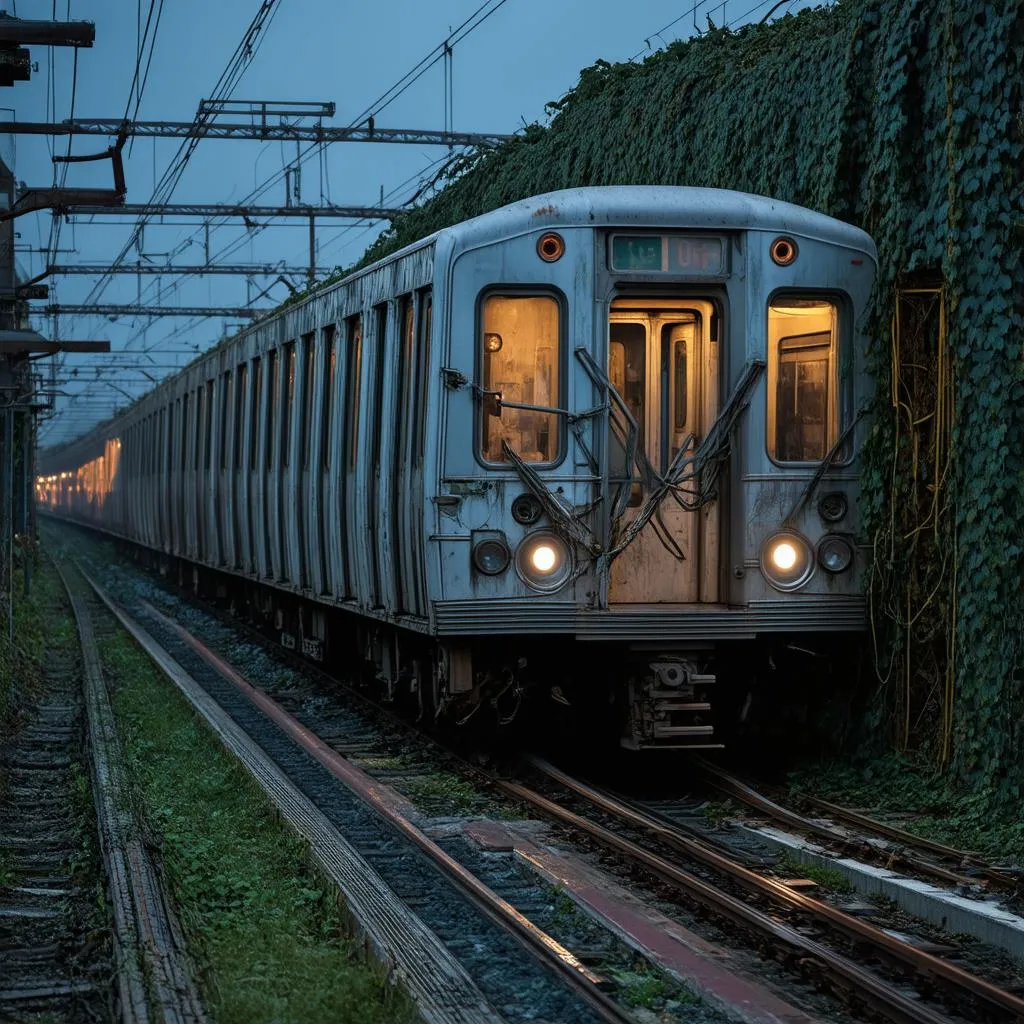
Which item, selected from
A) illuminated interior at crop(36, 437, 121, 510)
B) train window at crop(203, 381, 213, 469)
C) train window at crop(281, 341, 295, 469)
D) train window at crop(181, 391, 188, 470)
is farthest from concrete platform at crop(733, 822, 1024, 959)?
illuminated interior at crop(36, 437, 121, 510)

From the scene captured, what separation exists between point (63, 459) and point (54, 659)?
62.0 metres

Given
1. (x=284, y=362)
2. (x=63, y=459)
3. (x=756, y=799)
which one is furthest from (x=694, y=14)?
(x=63, y=459)

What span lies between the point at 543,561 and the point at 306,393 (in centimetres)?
593

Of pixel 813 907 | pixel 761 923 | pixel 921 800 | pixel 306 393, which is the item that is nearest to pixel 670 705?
pixel 921 800

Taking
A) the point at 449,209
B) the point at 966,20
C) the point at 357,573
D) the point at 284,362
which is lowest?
the point at 357,573

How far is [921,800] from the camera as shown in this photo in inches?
369

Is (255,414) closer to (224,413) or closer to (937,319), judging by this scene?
(224,413)

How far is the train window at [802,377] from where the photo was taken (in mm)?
10102

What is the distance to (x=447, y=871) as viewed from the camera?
7852 millimetres

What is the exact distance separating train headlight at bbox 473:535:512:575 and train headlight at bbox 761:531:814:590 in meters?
1.51

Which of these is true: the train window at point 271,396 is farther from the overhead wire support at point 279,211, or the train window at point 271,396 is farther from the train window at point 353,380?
the overhead wire support at point 279,211

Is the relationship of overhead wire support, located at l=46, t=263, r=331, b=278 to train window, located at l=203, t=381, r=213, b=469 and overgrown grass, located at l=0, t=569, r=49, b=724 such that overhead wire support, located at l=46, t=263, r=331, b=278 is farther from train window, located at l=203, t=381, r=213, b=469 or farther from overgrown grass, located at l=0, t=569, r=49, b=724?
overgrown grass, located at l=0, t=569, r=49, b=724

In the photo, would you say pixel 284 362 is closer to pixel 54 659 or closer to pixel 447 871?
pixel 54 659

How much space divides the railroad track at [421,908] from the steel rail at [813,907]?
1117mm
